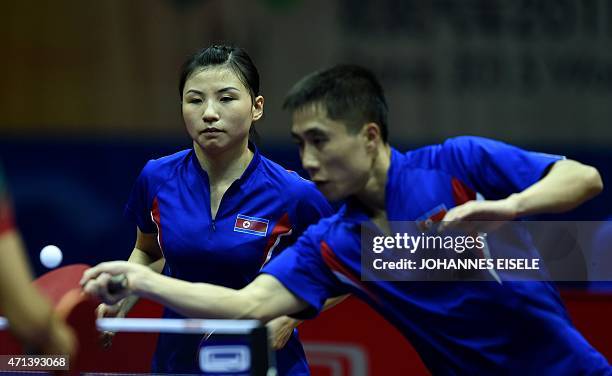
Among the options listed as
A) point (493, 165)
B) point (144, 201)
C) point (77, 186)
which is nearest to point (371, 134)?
point (493, 165)

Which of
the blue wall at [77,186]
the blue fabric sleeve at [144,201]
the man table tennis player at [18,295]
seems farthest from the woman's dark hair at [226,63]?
the blue wall at [77,186]

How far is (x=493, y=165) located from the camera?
10.5ft

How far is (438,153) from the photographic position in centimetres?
331

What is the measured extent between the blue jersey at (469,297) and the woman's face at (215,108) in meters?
0.67

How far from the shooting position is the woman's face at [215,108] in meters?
3.87

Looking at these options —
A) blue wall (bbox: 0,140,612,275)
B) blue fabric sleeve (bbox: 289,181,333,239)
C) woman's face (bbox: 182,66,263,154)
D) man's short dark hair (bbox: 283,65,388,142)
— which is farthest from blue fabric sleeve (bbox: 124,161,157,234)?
blue wall (bbox: 0,140,612,275)

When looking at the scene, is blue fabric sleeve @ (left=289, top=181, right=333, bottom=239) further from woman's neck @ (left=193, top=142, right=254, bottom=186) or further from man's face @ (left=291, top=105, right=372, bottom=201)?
man's face @ (left=291, top=105, right=372, bottom=201)

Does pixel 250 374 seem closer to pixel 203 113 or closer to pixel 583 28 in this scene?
pixel 203 113

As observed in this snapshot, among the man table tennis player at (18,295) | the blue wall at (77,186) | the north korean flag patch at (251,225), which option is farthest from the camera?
the blue wall at (77,186)

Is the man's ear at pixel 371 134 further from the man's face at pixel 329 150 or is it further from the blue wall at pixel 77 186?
the blue wall at pixel 77 186

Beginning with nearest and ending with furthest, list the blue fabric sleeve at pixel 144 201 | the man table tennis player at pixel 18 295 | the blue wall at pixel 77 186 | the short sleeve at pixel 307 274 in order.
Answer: the man table tennis player at pixel 18 295, the short sleeve at pixel 307 274, the blue fabric sleeve at pixel 144 201, the blue wall at pixel 77 186

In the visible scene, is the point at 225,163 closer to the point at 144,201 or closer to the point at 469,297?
the point at 144,201

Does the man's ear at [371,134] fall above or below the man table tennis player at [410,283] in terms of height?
above

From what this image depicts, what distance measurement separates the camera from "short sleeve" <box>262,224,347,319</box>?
339cm
